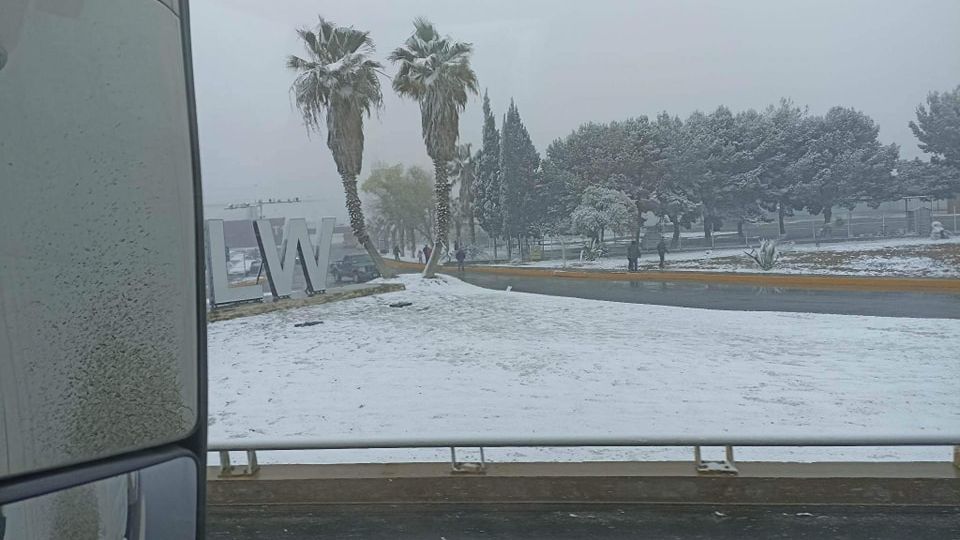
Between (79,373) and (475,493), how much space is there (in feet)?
11.2

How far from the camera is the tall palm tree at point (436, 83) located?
4.77 m

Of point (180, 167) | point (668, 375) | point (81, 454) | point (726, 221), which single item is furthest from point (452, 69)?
point (81, 454)

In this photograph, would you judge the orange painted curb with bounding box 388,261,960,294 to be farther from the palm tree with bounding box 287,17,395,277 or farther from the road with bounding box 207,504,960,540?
the road with bounding box 207,504,960,540

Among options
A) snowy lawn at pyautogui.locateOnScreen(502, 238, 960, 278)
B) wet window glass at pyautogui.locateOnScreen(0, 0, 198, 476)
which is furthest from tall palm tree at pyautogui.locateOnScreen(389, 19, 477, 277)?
wet window glass at pyautogui.locateOnScreen(0, 0, 198, 476)

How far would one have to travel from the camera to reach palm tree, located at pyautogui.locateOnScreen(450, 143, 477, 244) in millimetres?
5121

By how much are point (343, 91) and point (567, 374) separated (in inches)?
93.3

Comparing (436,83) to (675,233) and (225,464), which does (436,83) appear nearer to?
(675,233)

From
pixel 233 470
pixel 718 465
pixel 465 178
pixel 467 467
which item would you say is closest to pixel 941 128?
pixel 718 465

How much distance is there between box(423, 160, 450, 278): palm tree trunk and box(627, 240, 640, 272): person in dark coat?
4.14 feet

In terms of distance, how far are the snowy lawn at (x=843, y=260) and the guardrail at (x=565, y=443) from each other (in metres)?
1.20

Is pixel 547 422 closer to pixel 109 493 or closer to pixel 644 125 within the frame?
pixel 644 125

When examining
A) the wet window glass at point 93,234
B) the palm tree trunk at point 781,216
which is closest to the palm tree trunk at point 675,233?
the palm tree trunk at point 781,216

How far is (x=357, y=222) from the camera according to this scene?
518 cm

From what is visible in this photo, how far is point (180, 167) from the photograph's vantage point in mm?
1124
